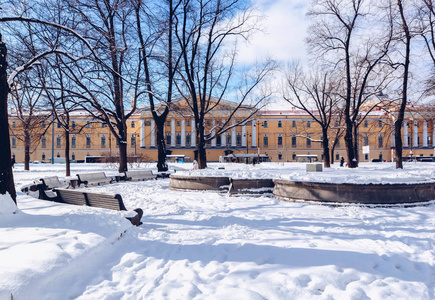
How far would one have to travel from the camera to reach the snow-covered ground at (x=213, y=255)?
3.56m

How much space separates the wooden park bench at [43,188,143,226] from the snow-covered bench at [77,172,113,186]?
242 inches

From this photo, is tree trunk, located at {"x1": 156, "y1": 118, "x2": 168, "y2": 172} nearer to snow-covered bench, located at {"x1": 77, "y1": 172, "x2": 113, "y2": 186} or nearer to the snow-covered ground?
snow-covered bench, located at {"x1": 77, "y1": 172, "x2": 113, "y2": 186}

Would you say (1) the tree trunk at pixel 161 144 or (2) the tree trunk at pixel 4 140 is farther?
(1) the tree trunk at pixel 161 144

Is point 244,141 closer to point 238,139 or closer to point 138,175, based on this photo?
point 238,139

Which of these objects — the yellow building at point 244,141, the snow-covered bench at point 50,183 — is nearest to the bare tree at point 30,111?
the snow-covered bench at point 50,183

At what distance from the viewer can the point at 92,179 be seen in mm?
15617

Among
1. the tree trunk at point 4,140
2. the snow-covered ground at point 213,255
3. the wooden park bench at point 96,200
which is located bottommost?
the snow-covered ground at point 213,255

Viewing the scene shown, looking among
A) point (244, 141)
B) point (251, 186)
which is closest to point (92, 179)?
point (251, 186)

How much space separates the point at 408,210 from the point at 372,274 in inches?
206

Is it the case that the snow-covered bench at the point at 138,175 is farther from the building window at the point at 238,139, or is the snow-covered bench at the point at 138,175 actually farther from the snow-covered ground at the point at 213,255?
the building window at the point at 238,139

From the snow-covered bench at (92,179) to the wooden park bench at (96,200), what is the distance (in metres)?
6.14

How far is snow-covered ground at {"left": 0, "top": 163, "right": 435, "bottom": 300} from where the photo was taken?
3.56 metres

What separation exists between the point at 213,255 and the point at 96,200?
3.87 metres

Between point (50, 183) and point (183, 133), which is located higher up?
point (183, 133)
